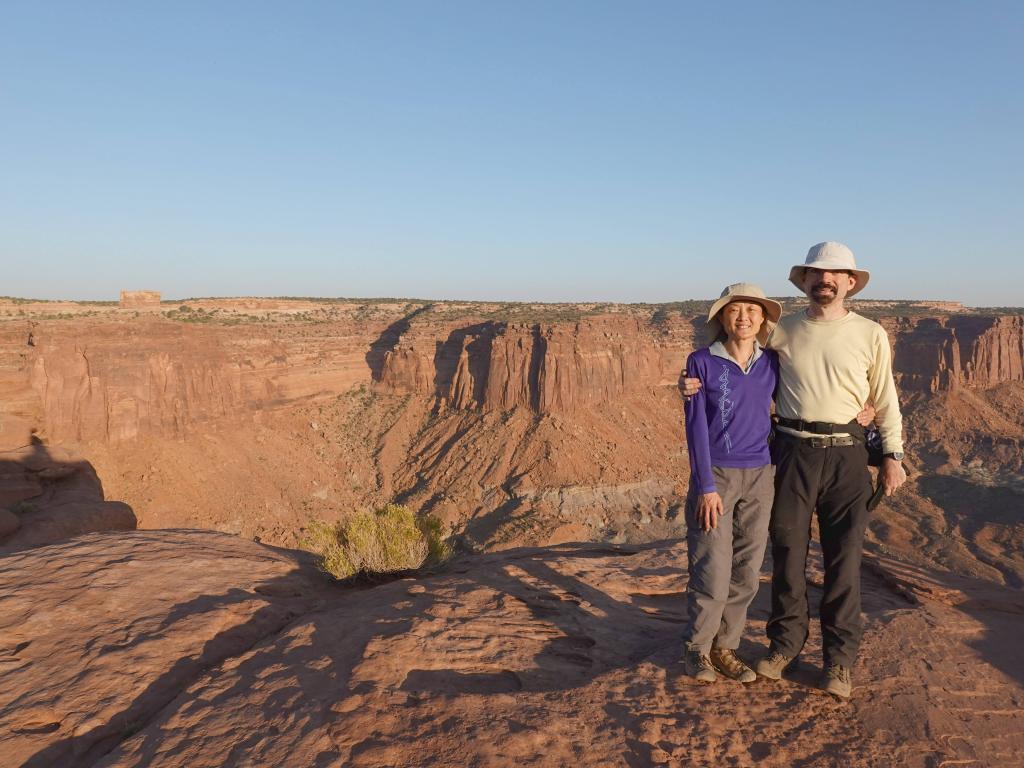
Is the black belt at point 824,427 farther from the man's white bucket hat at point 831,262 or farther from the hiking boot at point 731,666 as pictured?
the hiking boot at point 731,666

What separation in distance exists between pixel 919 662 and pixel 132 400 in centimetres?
3631

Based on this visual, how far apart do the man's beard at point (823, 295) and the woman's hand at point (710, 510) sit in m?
1.54

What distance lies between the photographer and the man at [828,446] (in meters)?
3.96

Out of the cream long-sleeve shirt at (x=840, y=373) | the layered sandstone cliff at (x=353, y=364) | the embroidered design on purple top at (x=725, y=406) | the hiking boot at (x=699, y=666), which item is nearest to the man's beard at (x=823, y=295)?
the cream long-sleeve shirt at (x=840, y=373)

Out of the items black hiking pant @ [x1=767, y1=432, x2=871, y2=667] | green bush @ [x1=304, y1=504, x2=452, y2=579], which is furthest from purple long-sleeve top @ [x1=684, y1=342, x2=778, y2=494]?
green bush @ [x1=304, y1=504, x2=452, y2=579]

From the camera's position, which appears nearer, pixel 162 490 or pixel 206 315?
pixel 162 490

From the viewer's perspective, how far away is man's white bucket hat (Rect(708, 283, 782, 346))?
4.00m

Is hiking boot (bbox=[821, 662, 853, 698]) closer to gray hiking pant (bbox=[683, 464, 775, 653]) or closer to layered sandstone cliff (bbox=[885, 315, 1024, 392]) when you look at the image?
gray hiking pant (bbox=[683, 464, 775, 653])

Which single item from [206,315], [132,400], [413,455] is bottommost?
[413,455]

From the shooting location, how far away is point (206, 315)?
42.1 m

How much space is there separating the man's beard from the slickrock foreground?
8.66ft

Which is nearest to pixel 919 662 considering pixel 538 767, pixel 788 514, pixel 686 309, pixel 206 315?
pixel 788 514

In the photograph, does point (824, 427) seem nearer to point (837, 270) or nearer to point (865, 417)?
point (865, 417)

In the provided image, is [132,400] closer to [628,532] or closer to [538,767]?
[628,532]
